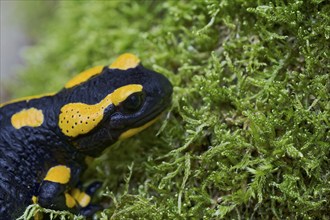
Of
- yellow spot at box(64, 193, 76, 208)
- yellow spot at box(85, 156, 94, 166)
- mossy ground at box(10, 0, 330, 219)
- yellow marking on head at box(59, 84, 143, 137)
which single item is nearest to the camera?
mossy ground at box(10, 0, 330, 219)

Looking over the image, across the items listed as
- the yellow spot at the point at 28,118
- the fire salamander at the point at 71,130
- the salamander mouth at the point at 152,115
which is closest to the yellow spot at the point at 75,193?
the fire salamander at the point at 71,130

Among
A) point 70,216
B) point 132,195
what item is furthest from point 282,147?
point 70,216

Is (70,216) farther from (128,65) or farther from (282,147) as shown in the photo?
(282,147)

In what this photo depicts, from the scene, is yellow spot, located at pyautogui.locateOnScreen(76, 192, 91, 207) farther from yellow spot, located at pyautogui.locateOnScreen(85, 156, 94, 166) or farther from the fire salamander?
yellow spot, located at pyautogui.locateOnScreen(85, 156, 94, 166)

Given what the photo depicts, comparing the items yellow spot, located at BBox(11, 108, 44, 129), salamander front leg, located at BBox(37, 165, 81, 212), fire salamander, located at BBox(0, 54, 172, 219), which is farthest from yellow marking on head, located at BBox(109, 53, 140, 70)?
salamander front leg, located at BBox(37, 165, 81, 212)

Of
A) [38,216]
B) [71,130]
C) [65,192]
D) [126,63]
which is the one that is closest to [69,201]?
[65,192]

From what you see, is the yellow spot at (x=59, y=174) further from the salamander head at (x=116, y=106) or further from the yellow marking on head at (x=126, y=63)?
the yellow marking on head at (x=126, y=63)

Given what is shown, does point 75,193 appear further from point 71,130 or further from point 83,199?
point 71,130
